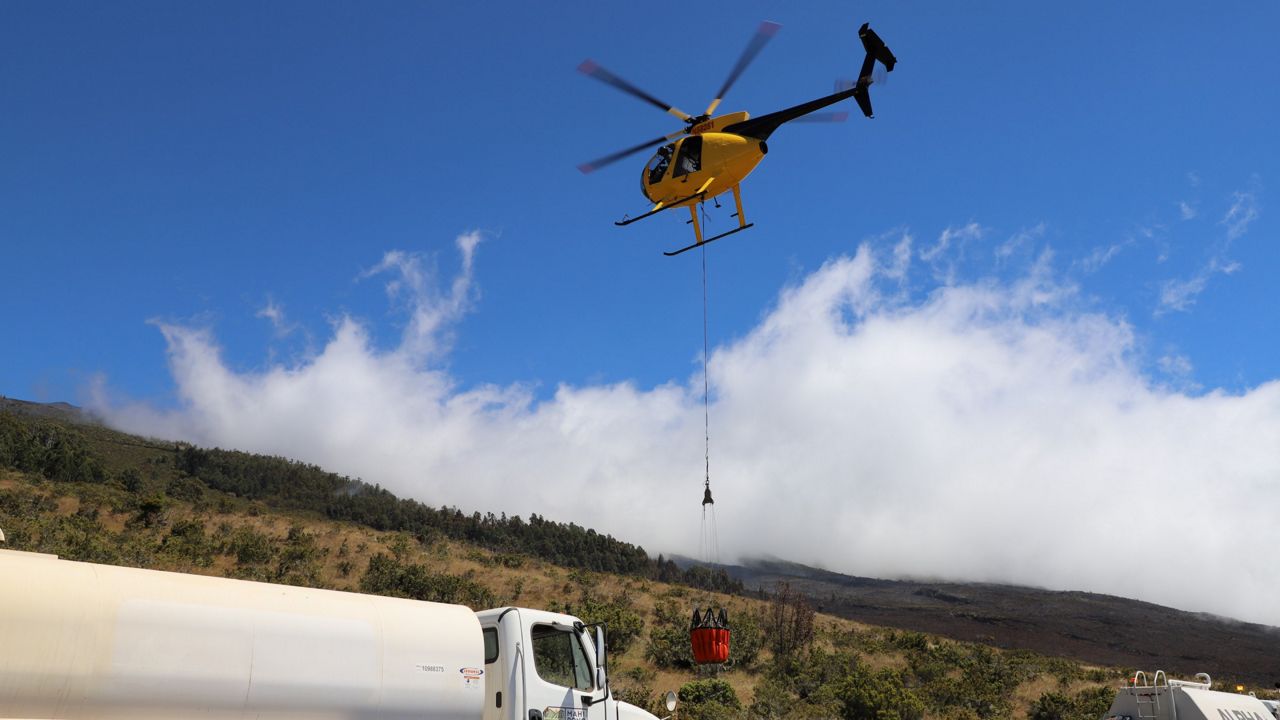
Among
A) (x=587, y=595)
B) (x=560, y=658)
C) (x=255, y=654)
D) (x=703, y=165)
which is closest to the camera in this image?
(x=255, y=654)

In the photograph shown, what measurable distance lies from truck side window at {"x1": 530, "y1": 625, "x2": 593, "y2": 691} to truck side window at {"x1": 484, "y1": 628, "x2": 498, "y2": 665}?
0.42m

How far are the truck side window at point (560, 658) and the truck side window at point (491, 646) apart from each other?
1.36ft

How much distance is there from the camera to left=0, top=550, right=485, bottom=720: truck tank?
23.1ft

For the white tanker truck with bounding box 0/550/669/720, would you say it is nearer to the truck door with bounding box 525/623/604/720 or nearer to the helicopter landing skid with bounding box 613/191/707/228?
the truck door with bounding box 525/623/604/720

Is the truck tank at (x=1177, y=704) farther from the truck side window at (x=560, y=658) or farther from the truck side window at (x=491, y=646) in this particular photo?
the truck side window at (x=491, y=646)

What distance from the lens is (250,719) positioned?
26.0 ft

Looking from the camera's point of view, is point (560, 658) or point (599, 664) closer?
point (560, 658)

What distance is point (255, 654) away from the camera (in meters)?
8.05

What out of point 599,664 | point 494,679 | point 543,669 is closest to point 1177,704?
point 599,664

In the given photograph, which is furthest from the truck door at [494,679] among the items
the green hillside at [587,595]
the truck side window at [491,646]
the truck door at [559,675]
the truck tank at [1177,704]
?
the green hillside at [587,595]

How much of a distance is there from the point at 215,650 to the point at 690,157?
1662 cm

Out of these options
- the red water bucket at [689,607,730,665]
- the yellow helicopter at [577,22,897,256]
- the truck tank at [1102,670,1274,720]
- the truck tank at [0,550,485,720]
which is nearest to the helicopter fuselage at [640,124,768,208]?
the yellow helicopter at [577,22,897,256]

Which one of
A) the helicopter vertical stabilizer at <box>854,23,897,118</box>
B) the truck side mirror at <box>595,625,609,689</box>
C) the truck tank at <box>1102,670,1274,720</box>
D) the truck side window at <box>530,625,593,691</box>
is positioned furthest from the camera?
the helicopter vertical stabilizer at <box>854,23,897,118</box>

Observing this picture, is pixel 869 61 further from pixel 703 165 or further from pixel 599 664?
pixel 599 664
